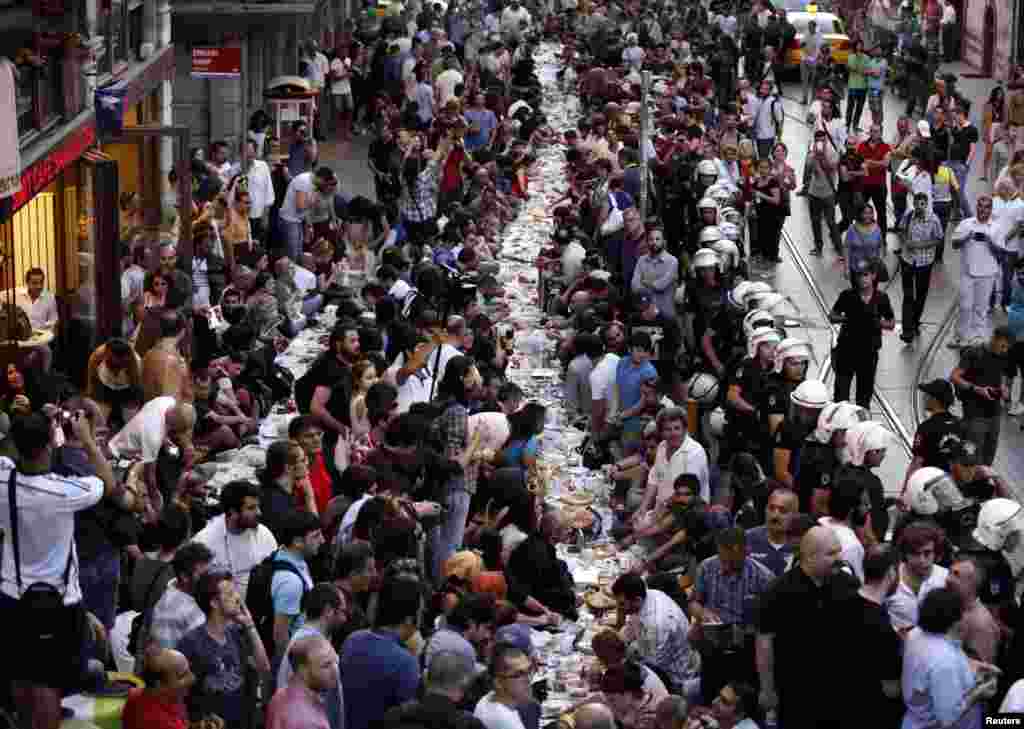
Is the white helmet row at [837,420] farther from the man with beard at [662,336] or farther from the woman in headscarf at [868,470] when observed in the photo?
the man with beard at [662,336]

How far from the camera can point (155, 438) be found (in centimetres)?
1505

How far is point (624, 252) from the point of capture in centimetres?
2291

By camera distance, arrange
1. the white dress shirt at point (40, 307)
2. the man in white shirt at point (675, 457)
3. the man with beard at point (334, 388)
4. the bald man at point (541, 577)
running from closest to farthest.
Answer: the bald man at point (541, 577) → the man in white shirt at point (675, 457) → the man with beard at point (334, 388) → the white dress shirt at point (40, 307)

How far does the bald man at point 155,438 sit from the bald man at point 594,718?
15.4 ft

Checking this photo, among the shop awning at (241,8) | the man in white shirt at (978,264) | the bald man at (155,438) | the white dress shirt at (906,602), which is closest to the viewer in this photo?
the white dress shirt at (906,602)

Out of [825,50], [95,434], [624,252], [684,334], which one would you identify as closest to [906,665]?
[95,434]

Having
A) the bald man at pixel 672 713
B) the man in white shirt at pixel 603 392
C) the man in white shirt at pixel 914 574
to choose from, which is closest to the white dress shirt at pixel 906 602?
the man in white shirt at pixel 914 574

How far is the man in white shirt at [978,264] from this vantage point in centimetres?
2294

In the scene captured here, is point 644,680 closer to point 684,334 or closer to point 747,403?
point 747,403

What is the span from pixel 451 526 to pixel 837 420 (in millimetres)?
2503

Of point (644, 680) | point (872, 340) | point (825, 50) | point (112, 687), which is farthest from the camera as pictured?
point (825, 50)

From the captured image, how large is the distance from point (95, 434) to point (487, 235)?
1174 centimetres

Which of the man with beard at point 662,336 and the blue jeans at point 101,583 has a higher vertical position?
the blue jeans at point 101,583

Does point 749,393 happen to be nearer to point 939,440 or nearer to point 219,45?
point 939,440
